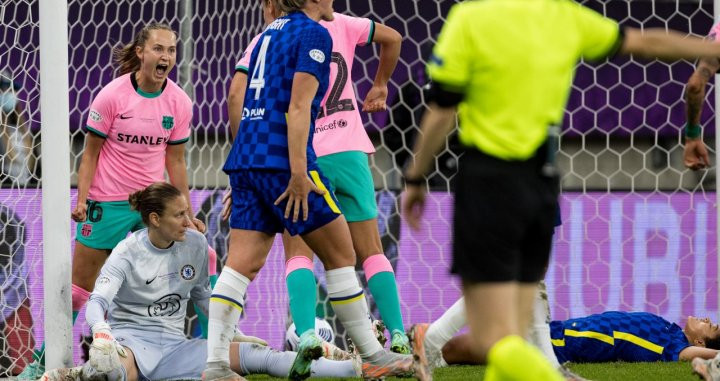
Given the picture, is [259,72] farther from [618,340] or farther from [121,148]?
[618,340]

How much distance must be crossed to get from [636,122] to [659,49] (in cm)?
435

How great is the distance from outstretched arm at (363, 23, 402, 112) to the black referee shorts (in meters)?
2.15

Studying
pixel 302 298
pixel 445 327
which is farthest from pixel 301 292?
pixel 445 327

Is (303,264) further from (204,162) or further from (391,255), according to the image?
(204,162)

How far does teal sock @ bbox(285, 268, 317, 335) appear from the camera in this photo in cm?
408

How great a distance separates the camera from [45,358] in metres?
4.72

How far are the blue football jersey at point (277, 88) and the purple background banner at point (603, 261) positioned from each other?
2587mm

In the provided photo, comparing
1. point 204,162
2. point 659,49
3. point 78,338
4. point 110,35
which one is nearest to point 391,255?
point 204,162

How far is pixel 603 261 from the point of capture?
6.44 meters

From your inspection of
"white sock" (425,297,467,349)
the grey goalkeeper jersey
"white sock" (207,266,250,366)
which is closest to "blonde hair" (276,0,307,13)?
"white sock" (207,266,250,366)

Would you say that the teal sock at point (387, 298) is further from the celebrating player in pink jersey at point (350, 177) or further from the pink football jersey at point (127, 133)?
the pink football jersey at point (127, 133)

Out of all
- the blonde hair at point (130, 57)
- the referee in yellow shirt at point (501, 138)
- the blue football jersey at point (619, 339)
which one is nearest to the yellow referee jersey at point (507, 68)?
the referee in yellow shirt at point (501, 138)

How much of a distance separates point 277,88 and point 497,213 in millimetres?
1397

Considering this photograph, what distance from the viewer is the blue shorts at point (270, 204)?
3.77 meters
